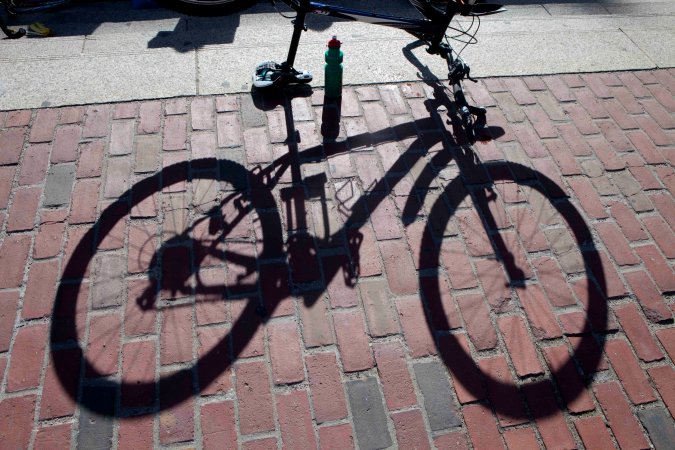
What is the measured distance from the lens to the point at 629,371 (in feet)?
8.64

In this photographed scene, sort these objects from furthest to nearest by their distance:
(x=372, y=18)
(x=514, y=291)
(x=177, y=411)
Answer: (x=372, y=18) → (x=514, y=291) → (x=177, y=411)

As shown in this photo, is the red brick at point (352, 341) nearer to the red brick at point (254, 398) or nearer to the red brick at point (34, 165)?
the red brick at point (254, 398)

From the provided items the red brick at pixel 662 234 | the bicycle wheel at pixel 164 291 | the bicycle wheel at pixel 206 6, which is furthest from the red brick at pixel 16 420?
the red brick at pixel 662 234

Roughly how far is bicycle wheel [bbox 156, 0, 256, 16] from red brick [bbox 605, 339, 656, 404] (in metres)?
2.94

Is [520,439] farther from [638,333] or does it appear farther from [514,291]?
[638,333]

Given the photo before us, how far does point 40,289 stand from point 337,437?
5.84 ft

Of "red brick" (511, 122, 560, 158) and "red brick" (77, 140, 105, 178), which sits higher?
"red brick" (77, 140, 105, 178)

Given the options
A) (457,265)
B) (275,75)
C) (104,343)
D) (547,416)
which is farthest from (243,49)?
(547,416)

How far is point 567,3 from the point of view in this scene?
5.47 meters

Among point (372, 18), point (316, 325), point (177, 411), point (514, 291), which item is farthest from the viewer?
point (372, 18)

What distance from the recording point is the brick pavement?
2.40 metres

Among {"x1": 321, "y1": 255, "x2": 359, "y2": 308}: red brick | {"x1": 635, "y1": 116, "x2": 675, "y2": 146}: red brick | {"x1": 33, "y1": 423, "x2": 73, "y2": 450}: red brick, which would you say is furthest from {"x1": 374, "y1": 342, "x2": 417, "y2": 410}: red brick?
{"x1": 635, "y1": 116, "x2": 675, "y2": 146}: red brick

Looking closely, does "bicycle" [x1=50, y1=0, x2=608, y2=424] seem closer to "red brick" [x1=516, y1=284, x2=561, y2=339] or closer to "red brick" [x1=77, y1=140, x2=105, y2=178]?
"red brick" [x1=516, y1=284, x2=561, y2=339]

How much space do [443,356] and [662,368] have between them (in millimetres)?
1188
